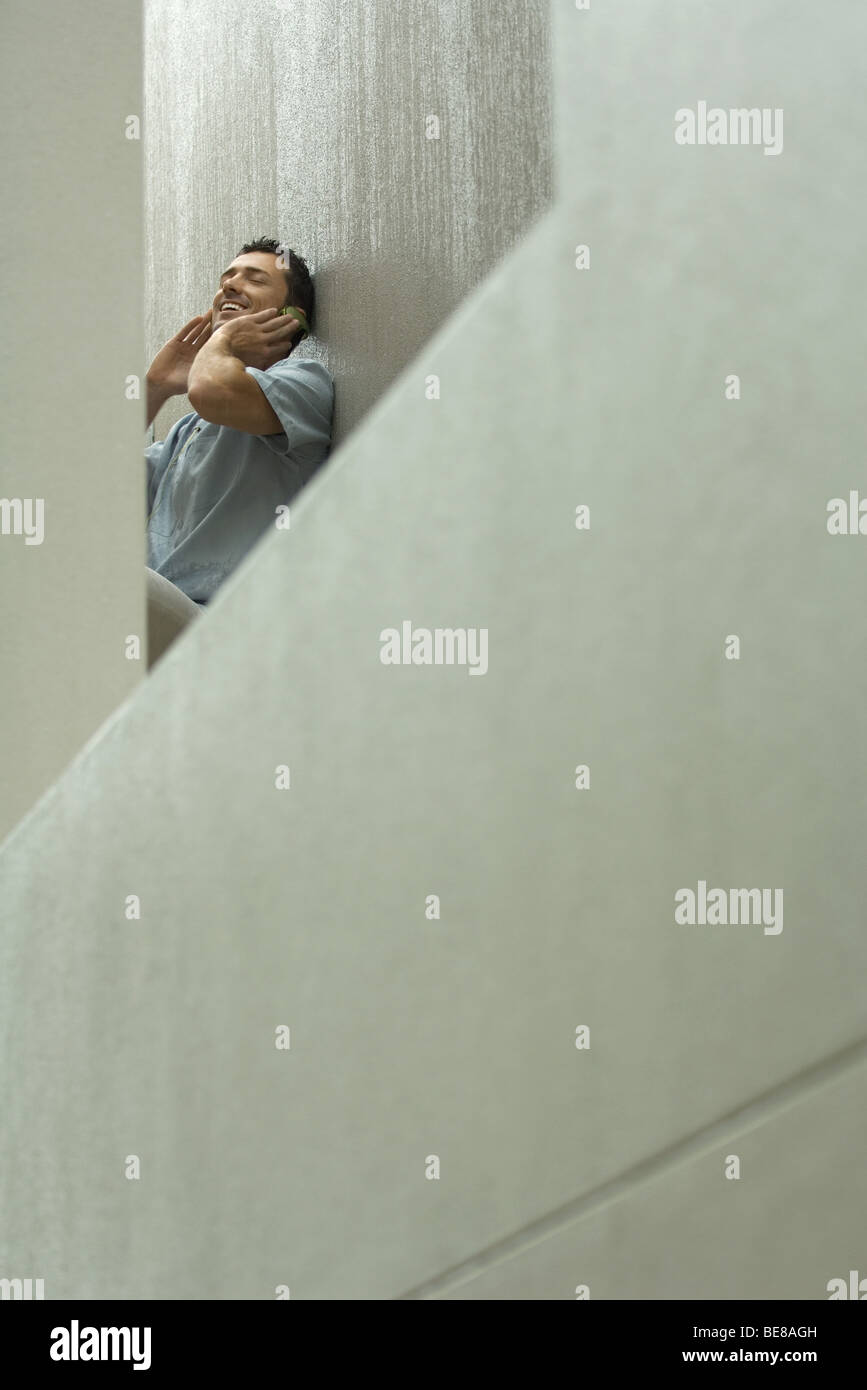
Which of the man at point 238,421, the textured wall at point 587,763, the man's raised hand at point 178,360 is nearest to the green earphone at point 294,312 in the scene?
the man at point 238,421

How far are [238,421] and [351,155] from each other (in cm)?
51

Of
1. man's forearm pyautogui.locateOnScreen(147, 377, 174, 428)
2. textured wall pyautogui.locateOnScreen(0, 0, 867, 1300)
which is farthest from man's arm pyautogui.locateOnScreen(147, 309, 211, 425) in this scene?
textured wall pyautogui.locateOnScreen(0, 0, 867, 1300)

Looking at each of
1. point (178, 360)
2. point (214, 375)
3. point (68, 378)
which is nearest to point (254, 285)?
point (178, 360)

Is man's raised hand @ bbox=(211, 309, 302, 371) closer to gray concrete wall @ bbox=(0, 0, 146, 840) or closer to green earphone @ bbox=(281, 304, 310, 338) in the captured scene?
green earphone @ bbox=(281, 304, 310, 338)

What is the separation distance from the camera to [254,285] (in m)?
2.41

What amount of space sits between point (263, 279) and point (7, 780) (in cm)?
134

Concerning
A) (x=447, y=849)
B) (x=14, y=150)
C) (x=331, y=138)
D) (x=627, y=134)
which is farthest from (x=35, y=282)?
(x=331, y=138)

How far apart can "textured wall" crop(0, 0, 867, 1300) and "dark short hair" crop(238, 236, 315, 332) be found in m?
1.30

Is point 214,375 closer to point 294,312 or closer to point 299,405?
point 299,405

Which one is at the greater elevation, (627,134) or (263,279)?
(263,279)

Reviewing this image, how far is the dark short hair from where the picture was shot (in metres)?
2.43

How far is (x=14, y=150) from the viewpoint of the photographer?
1373 mm

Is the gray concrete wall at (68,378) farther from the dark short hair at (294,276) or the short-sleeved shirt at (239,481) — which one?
the dark short hair at (294,276)
